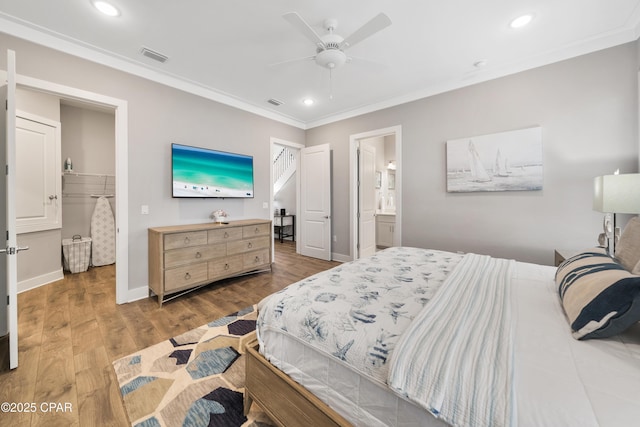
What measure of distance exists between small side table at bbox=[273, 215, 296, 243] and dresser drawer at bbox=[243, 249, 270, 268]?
2780 mm

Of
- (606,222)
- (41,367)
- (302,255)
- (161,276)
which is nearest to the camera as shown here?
(41,367)

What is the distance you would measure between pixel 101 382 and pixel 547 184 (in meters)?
4.35

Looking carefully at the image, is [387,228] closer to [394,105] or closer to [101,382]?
[394,105]

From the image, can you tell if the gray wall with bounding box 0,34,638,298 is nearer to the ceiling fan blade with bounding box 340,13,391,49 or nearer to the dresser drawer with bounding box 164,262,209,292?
the dresser drawer with bounding box 164,262,209,292

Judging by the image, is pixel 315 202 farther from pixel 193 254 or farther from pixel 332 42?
pixel 332 42

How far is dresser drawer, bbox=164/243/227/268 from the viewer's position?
2719 mm

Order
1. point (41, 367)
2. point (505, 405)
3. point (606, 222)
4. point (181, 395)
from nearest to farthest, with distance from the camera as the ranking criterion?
point (505, 405)
point (181, 395)
point (41, 367)
point (606, 222)

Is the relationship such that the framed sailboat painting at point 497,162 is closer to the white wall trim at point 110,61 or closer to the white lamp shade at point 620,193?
the white lamp shade at point 620,193

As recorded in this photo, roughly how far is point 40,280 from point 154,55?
3.26m

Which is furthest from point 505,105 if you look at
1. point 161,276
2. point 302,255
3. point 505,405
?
point 161,276

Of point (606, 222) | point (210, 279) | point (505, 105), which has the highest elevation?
point (505, 105)

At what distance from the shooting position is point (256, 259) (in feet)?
11.9

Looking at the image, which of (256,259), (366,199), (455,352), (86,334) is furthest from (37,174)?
(455,352)

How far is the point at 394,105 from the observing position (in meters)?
3.77
